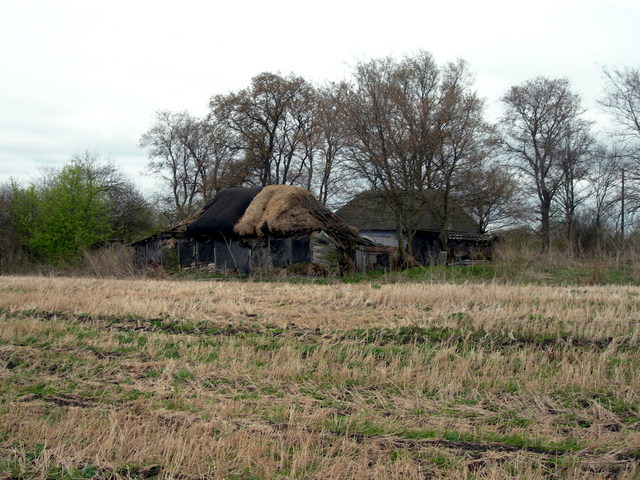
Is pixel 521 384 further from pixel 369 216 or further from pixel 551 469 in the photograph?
pixel 369 216

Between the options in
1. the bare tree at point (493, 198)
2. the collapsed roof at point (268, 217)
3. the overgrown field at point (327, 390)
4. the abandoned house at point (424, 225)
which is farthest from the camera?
the bare tree at point (493, 198)

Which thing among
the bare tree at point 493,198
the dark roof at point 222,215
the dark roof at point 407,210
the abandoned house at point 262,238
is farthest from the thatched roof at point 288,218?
the bare tree at point 493,198

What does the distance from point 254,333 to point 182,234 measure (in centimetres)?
1979

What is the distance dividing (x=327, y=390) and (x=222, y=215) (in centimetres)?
2114

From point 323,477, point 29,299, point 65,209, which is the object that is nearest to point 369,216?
point 65,209

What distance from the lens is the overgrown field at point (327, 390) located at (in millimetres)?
4203

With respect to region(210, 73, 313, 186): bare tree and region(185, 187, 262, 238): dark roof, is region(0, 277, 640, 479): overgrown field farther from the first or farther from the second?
region(210, 73, 313, 186): bare tree

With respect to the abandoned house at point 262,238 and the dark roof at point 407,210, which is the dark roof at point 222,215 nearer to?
the abandoned house at point 262,238

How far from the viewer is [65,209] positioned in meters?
34.8

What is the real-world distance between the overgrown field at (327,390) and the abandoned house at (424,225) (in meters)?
16.1

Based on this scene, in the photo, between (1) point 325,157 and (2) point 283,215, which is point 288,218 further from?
(1) point 325,157

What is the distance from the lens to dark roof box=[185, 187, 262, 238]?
25.8 m

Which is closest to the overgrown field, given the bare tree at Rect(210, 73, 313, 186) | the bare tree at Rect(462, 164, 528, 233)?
the bare tree at Rect(462, 164, 528, 233)

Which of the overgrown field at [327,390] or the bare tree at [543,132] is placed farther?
the bare tree at [543,132]
